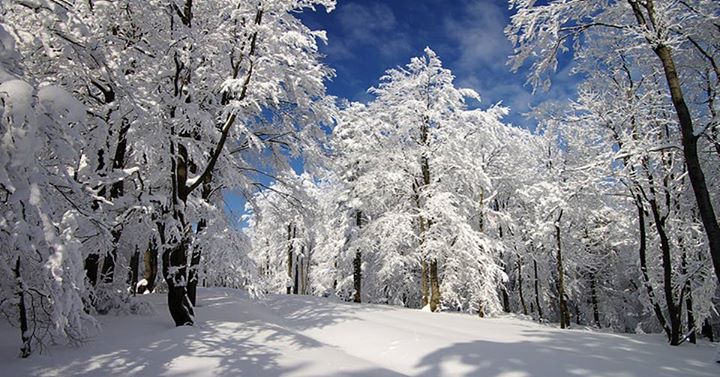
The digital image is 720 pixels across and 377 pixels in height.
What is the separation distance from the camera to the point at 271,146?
1071 cm

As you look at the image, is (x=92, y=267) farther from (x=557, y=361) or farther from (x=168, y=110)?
(x=557, y=361)

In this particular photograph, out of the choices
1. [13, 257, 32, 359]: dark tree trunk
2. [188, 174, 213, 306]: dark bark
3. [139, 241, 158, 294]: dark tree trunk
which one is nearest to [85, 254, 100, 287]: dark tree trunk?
[188, 174, 213, 306]: dark bark

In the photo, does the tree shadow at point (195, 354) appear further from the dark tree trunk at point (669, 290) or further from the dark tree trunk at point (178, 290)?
the dark tree trunk at point (669, 290)

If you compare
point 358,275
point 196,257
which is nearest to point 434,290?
point 358,275

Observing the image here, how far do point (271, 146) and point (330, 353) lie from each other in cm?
607

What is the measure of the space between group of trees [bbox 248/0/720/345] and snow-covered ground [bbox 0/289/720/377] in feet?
5.94

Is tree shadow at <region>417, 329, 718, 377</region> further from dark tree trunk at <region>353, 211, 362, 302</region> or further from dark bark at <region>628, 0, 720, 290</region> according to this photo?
dark tree trunk at <region>353, 211, 362, 302</region>

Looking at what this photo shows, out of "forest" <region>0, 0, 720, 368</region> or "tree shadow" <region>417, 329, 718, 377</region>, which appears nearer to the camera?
"forest" <region>0, 0, 720, 368</region>

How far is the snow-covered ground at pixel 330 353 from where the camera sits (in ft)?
17.2

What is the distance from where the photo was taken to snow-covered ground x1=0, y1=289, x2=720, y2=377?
5.24m

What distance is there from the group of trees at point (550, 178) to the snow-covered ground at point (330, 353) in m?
1.81

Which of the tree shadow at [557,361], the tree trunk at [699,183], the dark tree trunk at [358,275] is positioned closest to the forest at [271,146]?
the tree trunk at [699,183]

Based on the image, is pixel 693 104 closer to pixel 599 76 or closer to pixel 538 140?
pixel 599 76

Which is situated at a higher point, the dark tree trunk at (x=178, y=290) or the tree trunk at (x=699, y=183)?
the tree trunk at (x=699, y=183)
